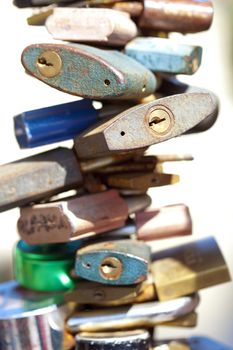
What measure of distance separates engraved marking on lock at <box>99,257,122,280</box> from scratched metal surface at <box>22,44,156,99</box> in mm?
140

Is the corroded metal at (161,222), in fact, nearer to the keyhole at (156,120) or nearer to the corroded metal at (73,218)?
the corroded metal at (73,218)

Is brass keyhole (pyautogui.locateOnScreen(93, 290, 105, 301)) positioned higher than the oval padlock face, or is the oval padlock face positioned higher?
brass keyhole (pyautogui.locateOnScreen(93, 290, 105, 301))

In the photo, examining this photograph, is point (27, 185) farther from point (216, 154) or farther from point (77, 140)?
point (216, 154)

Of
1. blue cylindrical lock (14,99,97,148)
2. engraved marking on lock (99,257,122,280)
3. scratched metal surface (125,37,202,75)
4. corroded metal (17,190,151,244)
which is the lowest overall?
engraved marking on lock (99,257,122,280)

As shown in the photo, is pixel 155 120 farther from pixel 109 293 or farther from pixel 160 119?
pixel 109 293

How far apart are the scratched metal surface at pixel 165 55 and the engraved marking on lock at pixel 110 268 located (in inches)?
6.9

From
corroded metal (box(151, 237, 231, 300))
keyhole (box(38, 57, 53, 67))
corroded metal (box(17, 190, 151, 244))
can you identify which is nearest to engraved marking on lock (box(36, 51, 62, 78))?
keyhole (box(38, 57, 53, 67))

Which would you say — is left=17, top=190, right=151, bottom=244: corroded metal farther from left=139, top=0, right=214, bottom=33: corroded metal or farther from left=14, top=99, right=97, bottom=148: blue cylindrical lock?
left=139, top=0, right=214, bottom=33: corroded metal

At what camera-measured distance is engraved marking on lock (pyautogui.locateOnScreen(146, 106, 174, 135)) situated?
0.48 metres

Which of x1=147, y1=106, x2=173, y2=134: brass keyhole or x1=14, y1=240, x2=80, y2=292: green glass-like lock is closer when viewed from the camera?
x1=147, y1=106, x2=173, y2=134: brass keyhole

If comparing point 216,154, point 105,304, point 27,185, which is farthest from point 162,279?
point 216,154

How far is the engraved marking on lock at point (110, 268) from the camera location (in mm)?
541

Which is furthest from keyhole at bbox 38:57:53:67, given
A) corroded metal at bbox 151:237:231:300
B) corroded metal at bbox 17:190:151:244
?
corroded metal at bbox 151:237:231:300

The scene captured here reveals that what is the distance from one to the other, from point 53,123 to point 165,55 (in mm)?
116
